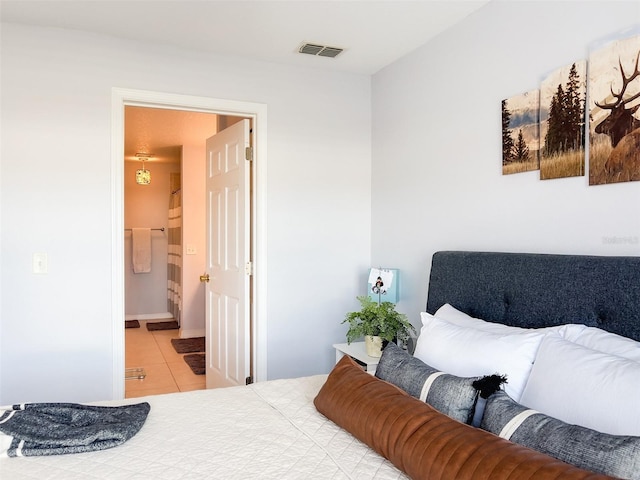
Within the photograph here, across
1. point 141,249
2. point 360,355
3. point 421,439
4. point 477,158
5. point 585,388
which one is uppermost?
point 477,158

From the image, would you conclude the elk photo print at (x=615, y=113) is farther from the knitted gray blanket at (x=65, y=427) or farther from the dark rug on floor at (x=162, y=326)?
the dark rug on floor at (x=162, y=326)

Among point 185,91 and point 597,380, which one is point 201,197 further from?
point 597,380

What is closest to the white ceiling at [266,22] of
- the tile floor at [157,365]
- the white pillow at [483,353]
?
the white pillow at [483,353]

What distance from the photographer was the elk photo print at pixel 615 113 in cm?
172

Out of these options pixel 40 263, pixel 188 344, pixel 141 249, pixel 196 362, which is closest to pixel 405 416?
pixel 40 263

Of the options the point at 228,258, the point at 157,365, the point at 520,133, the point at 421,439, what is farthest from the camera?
the point at 157,365

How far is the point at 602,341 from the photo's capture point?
1.53m

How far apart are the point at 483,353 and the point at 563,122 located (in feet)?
3.43

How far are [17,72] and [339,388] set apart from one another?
98.0 inches

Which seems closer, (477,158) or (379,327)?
(477,158)

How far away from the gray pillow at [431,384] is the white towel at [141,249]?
238 inches

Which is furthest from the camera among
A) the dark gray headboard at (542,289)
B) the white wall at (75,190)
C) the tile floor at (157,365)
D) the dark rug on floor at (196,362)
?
the dark rug on floor at (196,362)

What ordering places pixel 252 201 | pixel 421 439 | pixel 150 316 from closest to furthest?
pixel 421 439 → pixel 252 201 → pixel 150 316

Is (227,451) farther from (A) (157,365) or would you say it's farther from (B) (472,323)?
(A) (157,365)
